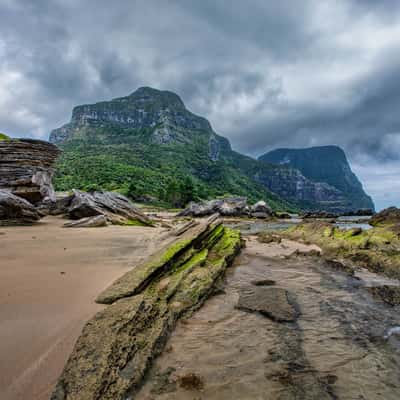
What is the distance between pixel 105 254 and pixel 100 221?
6620 millimetres

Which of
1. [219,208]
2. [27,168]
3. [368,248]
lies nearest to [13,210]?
[27,168]

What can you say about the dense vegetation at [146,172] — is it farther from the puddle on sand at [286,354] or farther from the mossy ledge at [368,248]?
the puddle on sand at [286,354]

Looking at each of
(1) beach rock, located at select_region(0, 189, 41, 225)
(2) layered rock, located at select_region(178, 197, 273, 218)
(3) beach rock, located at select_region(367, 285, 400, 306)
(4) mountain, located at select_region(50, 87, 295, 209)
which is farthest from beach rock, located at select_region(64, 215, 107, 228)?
(4) mountain, located at select_region(50, 87, 295, 209)

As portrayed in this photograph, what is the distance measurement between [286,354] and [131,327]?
2179mm

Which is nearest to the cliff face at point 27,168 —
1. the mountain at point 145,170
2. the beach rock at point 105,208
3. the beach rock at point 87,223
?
the beach rock at point 105,208

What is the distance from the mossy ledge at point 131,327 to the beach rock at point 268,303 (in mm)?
865

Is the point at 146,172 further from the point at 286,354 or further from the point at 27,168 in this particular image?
the point at 286,354

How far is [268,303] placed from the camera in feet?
16.8

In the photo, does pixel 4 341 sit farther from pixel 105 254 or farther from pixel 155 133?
pixel 155 133

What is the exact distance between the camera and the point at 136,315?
3293mm

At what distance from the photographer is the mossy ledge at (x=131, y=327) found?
2170mm

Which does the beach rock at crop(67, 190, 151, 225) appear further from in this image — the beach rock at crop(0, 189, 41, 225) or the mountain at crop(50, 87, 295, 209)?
the mountain at crop(50, 87, 295, 209)

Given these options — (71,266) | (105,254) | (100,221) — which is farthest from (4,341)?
(100,221)

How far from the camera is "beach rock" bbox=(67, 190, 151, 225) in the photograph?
14797 millimetres
